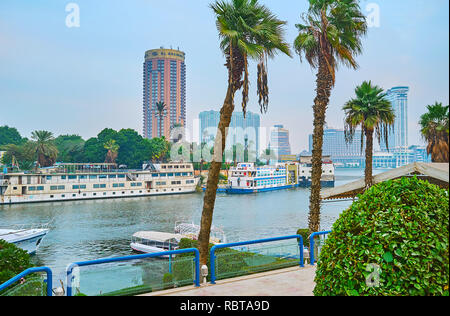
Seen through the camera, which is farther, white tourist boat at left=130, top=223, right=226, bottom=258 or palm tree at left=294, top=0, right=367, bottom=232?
white tourist boat at left=130, top=223, right=226, bottom=258

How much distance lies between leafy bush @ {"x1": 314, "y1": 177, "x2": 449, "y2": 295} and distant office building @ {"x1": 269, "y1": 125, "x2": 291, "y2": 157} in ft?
357

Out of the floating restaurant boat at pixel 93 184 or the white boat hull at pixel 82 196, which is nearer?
the white boat hull at pixel 82 196

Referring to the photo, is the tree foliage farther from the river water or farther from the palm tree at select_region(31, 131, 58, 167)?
the river water

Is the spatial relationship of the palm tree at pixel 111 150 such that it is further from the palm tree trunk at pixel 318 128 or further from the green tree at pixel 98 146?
the palm tree trunk at pixel 318 128

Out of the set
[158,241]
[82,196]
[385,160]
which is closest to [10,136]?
[82,196]

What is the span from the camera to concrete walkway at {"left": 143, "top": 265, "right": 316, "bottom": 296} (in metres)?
5.33

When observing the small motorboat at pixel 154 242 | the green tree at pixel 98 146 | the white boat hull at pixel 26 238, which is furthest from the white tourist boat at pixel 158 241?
the green tree at pixel 98 146

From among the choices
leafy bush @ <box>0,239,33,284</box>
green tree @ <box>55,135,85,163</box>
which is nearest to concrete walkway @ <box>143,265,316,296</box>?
leafy bush @ <box>0,239,33,284</box>

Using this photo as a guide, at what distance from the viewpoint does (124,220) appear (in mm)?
35250

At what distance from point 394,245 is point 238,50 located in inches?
281

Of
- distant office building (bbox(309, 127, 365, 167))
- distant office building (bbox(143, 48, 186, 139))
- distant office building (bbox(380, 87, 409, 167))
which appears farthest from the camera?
distant office building (bbox(143, 48, 186, 139))

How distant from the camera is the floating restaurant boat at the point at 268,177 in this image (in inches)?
2480

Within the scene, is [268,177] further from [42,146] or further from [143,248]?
[143,248]

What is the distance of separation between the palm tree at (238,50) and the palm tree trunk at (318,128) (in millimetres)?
3053
